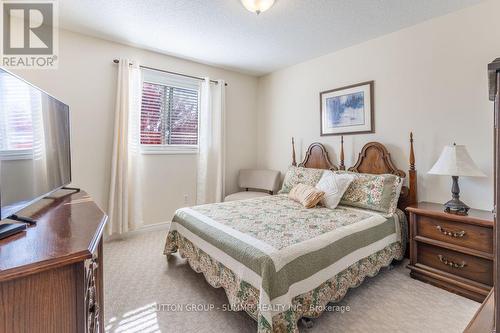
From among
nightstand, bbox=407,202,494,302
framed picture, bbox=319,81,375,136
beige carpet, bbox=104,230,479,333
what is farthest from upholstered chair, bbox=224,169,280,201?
nightstand, bbox=407,202,494,302

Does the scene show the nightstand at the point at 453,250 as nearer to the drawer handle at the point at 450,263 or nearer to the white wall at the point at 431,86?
the drawer handle at the point at 450,263

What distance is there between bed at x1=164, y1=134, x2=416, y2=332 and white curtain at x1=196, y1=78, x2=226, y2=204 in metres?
1.18

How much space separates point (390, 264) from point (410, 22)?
2504 millimetres

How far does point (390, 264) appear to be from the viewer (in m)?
2.37

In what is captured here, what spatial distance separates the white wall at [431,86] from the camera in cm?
216

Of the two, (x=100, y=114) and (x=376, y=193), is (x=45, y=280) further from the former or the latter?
(x=100, y=114)

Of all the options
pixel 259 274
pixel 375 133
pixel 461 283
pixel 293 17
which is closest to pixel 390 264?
pixel 461 283

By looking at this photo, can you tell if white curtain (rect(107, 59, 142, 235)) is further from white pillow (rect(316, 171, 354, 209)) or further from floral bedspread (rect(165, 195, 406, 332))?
white pillow (rect(316, 171, 354, 209))

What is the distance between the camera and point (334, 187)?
8.63 feet

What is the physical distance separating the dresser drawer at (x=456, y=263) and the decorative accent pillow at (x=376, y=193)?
43cm

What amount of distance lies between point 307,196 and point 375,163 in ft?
3.19

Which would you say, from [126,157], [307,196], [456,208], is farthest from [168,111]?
[456,208]

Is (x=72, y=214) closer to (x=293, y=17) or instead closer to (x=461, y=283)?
(x=293, y=17)

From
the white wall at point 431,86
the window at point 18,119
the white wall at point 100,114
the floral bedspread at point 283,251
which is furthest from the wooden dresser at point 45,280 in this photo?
the white wall at point 431,86
